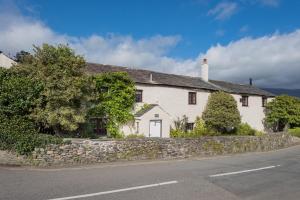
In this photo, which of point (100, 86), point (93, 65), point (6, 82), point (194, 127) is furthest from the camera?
point (194, 127)

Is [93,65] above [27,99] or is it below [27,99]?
above

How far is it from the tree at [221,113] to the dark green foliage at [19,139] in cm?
2134

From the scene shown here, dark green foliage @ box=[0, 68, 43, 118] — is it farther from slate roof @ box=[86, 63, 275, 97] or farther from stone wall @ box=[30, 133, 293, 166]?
slate roof @ box=[86, 63, 275, 97]

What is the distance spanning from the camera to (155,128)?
31.2m

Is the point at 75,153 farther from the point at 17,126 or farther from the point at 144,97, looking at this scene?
the point at 144,97

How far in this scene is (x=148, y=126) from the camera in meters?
30.5

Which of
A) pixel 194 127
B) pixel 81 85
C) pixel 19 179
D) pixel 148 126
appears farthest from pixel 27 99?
pixel 194 127

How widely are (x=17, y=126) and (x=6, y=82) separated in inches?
118

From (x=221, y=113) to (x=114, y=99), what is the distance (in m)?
12.1

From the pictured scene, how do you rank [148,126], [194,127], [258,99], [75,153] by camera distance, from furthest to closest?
[258,99], [194,127], [148,126], [75,153]

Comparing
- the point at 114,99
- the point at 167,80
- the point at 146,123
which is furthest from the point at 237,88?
the point at 114,99

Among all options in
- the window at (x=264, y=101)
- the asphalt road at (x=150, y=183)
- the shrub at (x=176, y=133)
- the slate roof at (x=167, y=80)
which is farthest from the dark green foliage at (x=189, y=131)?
the asphalt road at (x=150, y=183)

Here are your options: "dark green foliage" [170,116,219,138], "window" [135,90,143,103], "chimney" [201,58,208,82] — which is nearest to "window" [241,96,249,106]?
"chimney" [201,58,208,82]

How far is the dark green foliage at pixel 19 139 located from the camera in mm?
16875
